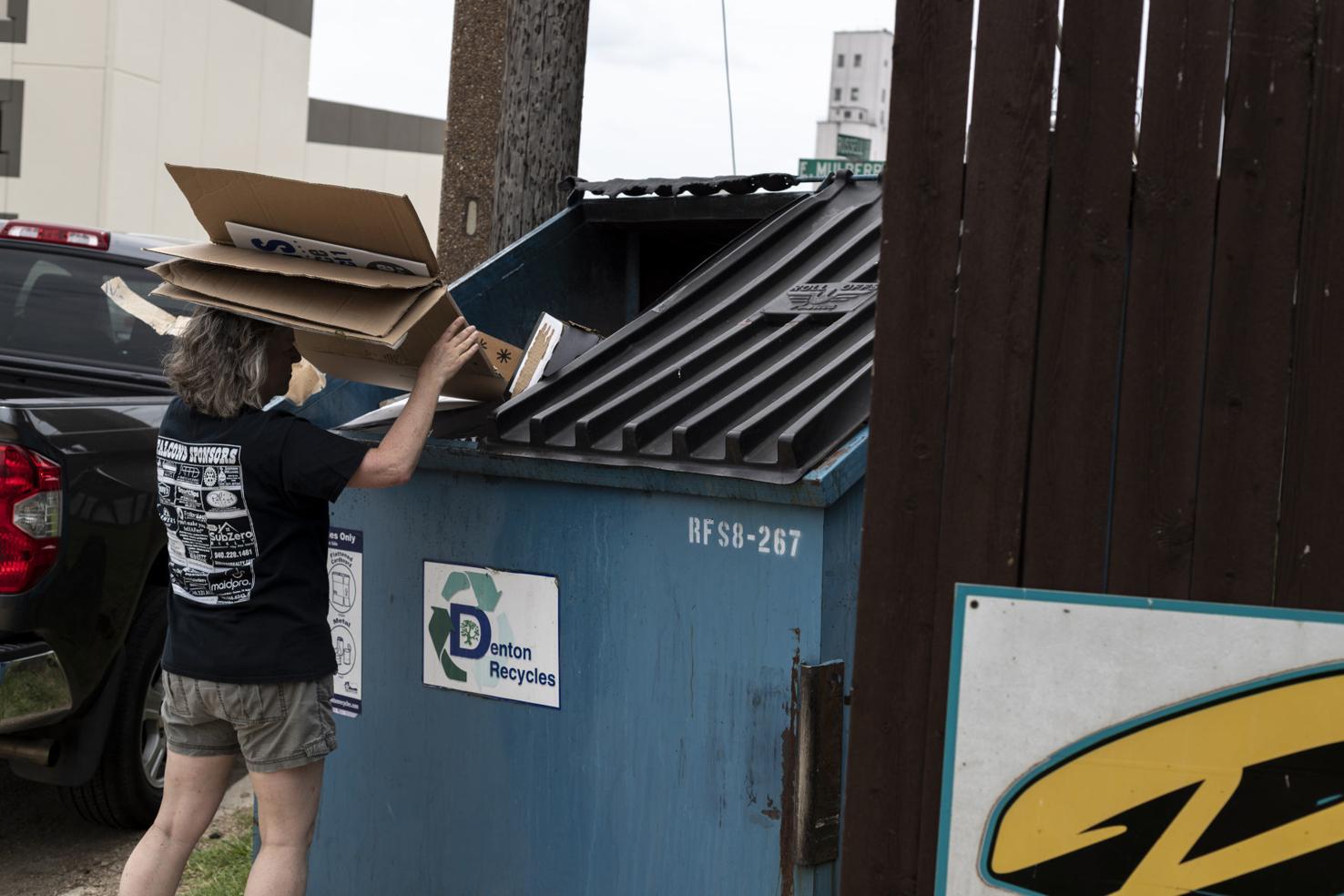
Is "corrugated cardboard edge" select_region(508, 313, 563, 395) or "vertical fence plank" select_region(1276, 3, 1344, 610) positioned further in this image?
→ "corrugated cardboard edge" select_region(508, 313, 563, 395)

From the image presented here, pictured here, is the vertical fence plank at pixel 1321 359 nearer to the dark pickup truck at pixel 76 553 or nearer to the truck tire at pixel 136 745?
the dark pickup truck at pixel 76 553

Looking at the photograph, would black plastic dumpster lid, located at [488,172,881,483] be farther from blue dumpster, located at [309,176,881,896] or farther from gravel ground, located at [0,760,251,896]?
gravel ground, located at [0,760,251,896]

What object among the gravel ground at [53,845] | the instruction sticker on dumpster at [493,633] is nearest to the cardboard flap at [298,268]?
the instruction sticker on dumpster at [493,633]

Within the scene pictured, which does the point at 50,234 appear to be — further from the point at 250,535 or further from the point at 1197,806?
the point at 1197,806

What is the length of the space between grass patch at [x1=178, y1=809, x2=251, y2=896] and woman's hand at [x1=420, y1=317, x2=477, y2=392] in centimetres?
205

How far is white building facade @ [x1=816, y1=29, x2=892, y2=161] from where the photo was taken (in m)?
29.7

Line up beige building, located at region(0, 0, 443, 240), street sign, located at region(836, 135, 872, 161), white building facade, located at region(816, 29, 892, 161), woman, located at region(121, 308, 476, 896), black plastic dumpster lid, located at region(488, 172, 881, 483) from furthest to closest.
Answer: white building facade, located at region(816, 29, 892, 161) → beige building, located at region(0, 0, 443, 240) → street sign, located at region(836, 135, 872, 161) → woman, located at region(121, 308, 476, 896) → black plastic dumpster lid, located at region(488, 172, 881, 483)

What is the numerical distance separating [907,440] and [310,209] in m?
1.39

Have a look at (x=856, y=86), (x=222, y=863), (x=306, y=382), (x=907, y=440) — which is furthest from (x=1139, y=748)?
(x=856, y=86)

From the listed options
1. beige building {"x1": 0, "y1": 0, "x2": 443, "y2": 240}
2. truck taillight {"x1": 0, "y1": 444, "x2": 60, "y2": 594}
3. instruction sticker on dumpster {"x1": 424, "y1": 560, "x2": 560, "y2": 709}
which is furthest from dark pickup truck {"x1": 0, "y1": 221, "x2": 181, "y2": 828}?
beige building {"x1": 0, "y1": 0, "x2": 443, "y2": 240}

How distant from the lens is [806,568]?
8.42 ft

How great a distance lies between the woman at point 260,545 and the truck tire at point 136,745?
157 centimetres

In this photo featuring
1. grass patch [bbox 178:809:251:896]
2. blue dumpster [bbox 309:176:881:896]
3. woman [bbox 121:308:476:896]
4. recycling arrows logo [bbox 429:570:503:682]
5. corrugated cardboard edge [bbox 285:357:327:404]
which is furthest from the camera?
grass patch [bbox 178:809:251:896]

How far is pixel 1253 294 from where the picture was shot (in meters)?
1.97
